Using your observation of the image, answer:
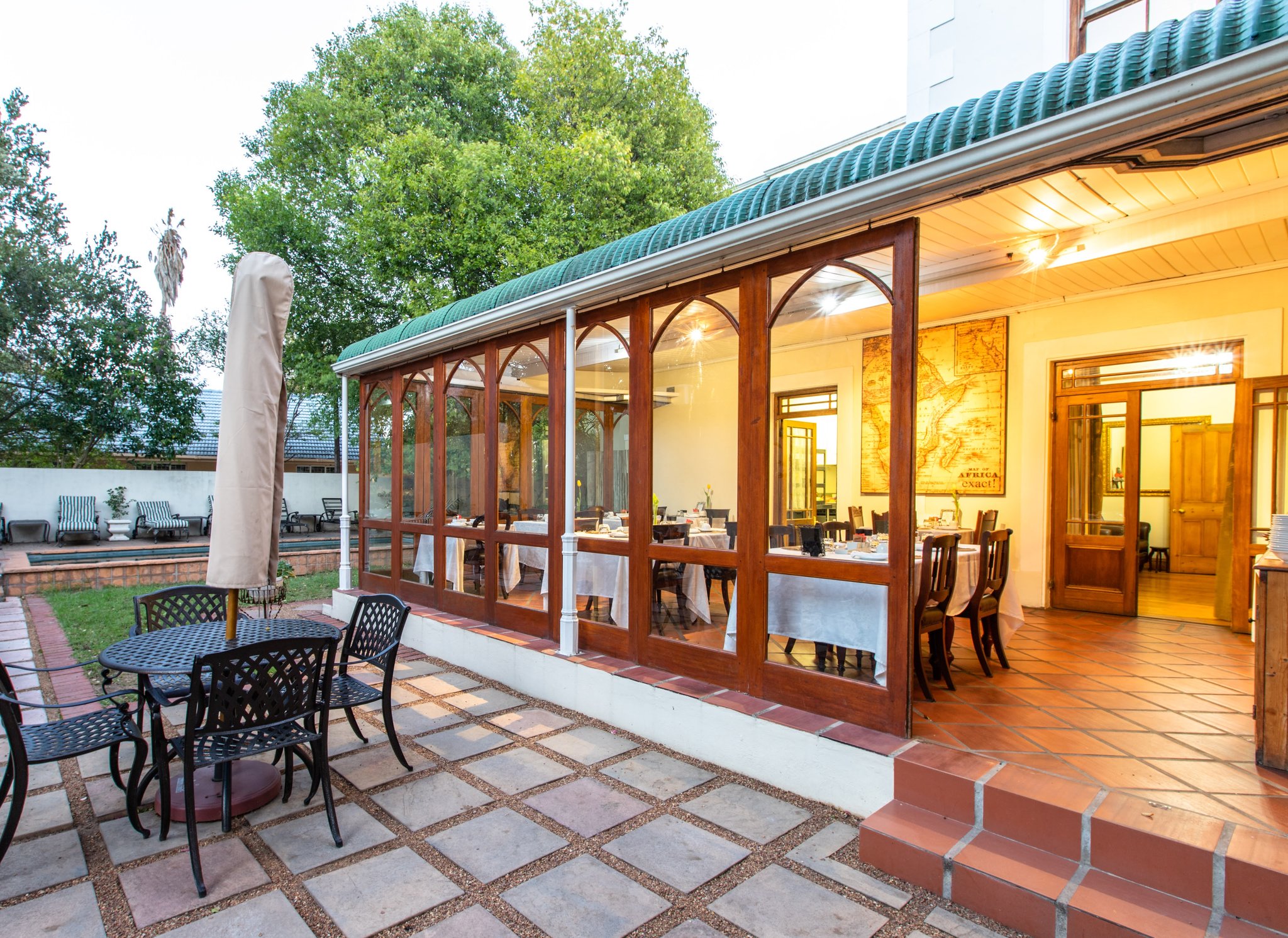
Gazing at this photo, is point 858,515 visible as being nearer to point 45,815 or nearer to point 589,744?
point 589,744

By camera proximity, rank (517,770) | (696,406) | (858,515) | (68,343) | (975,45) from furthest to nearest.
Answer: (68,343)
(858,515)
(975,45)
(696,406)
(517,770)

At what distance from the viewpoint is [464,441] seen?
5.74 metres

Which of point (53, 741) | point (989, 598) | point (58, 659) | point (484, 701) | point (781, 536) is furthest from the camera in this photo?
point (58, 659)

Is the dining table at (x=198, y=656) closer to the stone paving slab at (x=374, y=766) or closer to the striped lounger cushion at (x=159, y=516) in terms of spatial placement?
the stone paving slab at (x=374, y=766)

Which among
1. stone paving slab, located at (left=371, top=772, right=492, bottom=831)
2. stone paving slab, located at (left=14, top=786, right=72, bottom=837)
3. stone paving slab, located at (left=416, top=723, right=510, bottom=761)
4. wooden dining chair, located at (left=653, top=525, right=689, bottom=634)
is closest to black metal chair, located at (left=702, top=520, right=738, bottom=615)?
wooden dining chair, located at (left=653, top=525, right=689, bottom=634)

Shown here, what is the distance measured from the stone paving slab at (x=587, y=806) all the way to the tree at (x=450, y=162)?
33.0ft

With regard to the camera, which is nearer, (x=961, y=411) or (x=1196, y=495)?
(x=961, y=411)

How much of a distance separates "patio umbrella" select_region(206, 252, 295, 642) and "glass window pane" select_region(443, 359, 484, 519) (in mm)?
2537

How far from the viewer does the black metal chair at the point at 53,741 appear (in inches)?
89.7

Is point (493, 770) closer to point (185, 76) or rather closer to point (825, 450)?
point (825, 450)

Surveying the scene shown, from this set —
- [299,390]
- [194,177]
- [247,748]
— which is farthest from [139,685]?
[194,177]

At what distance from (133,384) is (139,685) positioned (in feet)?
53.3

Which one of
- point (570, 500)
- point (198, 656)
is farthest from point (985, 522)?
point (198, 656)

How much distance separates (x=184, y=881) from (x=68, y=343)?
17225 mm
